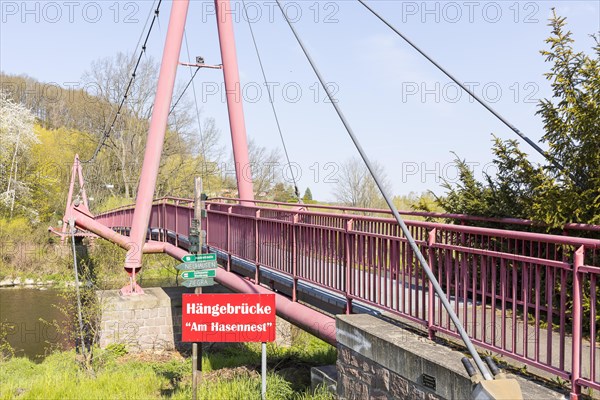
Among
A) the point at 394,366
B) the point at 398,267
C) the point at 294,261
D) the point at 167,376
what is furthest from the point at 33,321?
the point at 394,366

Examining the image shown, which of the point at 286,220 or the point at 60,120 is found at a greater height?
the point at 60,120

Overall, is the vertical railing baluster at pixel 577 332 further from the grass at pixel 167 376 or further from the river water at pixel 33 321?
the river water at pixel 33 321

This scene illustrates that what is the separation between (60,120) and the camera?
192 ft

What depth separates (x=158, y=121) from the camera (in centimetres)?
1309

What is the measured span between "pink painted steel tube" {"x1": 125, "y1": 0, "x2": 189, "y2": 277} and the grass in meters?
2.88

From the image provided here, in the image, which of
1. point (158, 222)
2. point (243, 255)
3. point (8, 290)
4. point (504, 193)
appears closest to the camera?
point (504, 193)

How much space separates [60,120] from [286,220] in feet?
188

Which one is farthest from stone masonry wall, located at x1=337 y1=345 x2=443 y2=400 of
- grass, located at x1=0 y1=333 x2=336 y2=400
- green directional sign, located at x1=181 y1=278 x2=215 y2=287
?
green directional sign, located at x1=181 y1=278 x2=215 y2=287

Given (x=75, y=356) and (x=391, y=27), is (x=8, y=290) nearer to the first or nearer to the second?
(x=75, y=356)

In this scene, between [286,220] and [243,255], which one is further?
[243,255]

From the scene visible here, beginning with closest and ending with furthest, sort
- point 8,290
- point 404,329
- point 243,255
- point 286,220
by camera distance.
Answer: point 404,329
point 286,220
point 243,255
point 8,290

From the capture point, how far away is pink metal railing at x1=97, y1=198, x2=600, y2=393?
3604 mm

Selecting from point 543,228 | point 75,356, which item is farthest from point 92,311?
point 543,228

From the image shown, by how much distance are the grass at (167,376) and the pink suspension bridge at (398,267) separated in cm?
117
